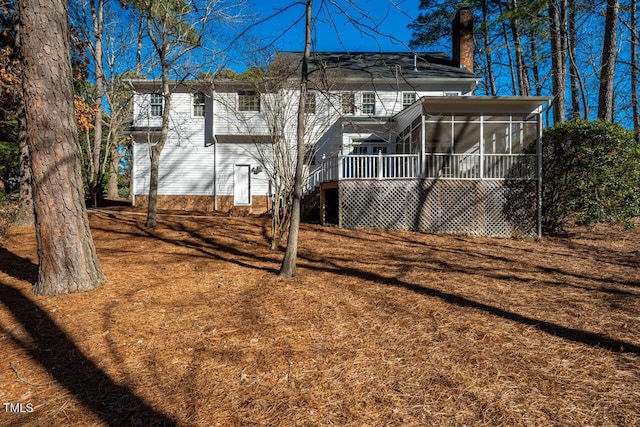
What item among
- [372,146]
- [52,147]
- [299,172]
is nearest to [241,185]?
[372,146]

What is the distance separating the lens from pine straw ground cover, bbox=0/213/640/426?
8.12 ft

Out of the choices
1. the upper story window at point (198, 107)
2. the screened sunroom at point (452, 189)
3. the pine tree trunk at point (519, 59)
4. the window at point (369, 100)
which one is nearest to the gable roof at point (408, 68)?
the window at point (369, 100)

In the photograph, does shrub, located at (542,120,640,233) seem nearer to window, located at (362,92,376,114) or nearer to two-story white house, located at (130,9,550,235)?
two-story white house, located at (130,9,550,235)

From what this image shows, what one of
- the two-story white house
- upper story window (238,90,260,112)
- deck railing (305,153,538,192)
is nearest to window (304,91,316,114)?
the two-story white house

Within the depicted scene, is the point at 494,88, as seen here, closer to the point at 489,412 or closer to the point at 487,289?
the point at 487,289

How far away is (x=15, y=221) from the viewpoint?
920 centimetres

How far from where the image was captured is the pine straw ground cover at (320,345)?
97.4 inches

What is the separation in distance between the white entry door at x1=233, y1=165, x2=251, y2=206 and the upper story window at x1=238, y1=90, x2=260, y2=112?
108 inches

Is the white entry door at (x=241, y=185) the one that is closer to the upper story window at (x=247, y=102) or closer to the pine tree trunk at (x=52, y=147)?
the upper story window at (x=247, y=102)

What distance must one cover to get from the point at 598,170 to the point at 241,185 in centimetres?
1384

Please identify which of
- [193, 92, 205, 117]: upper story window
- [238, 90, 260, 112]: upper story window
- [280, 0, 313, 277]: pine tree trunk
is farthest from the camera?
[193, 92, 205, 117]: upper story window

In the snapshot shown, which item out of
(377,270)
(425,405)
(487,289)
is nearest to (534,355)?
(425,405)

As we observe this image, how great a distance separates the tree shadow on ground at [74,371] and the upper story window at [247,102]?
13.5m

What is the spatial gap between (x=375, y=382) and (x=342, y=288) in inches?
97.6
